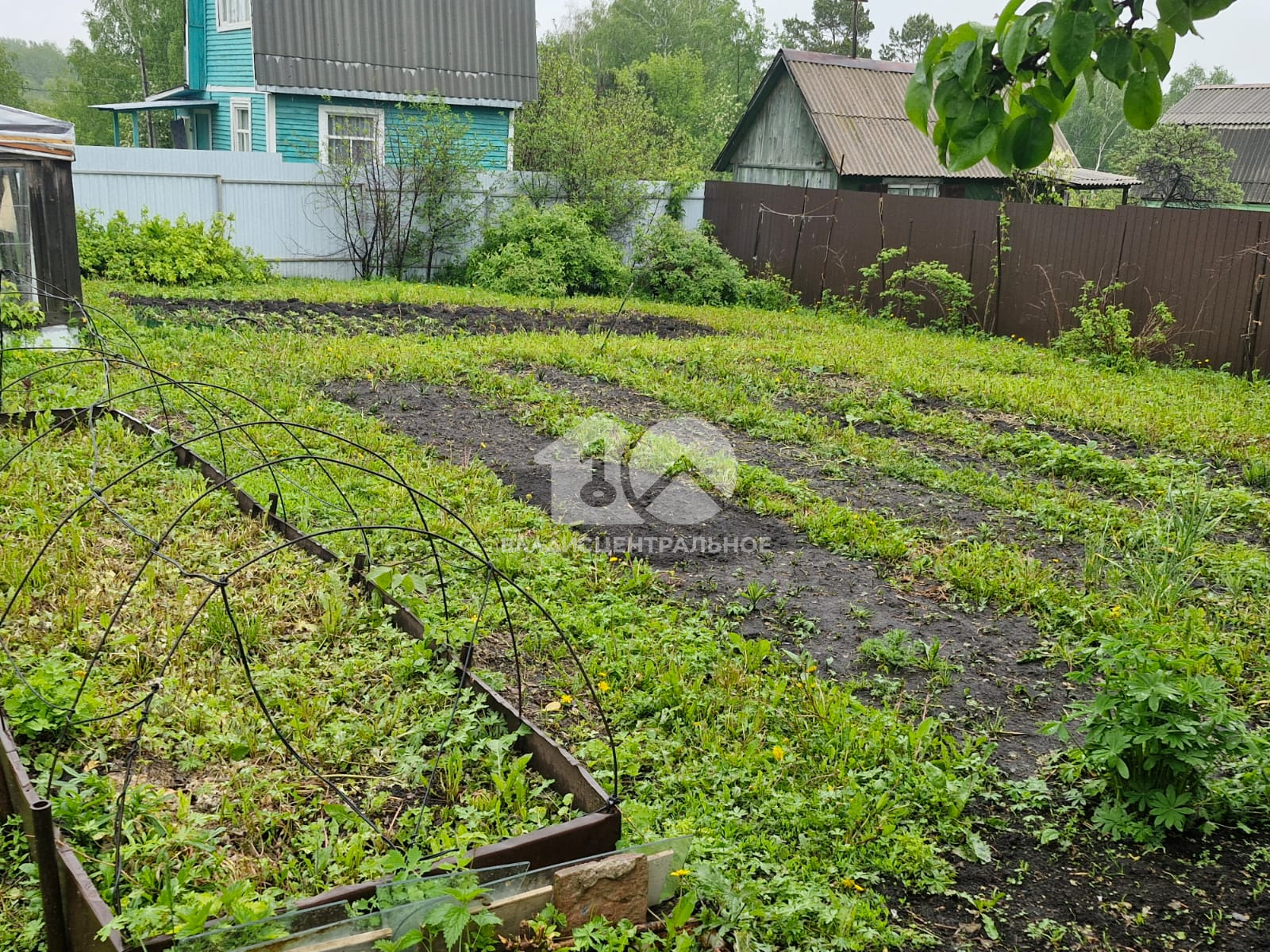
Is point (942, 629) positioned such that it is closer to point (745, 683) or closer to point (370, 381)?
point (745, 683)

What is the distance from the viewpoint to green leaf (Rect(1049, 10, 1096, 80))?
1825 mm

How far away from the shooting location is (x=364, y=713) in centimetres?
344

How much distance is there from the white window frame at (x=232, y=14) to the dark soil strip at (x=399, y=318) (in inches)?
309

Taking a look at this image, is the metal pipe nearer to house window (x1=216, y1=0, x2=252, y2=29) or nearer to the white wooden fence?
the white wooden fence

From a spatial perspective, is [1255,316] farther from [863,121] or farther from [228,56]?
[228,56]

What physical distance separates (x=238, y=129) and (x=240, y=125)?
63 mm

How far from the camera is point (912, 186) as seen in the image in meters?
21.4

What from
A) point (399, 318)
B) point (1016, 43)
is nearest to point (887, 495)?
point (1016, 43)

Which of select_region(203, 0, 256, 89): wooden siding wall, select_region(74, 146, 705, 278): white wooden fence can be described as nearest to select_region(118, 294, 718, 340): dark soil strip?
select_region(74, 146, 705, 278): white wooden fence

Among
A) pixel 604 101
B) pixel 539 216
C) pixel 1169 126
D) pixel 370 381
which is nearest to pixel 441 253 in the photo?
pixel 539 216

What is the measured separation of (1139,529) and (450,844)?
166 inches

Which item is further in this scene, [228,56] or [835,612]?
[228,56]

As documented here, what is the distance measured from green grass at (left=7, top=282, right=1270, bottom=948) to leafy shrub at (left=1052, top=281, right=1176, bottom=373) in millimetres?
391

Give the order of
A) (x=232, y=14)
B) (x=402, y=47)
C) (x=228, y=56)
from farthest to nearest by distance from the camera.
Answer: (x=402, y=47), (x=228, y=56), (x=232, y=14)
